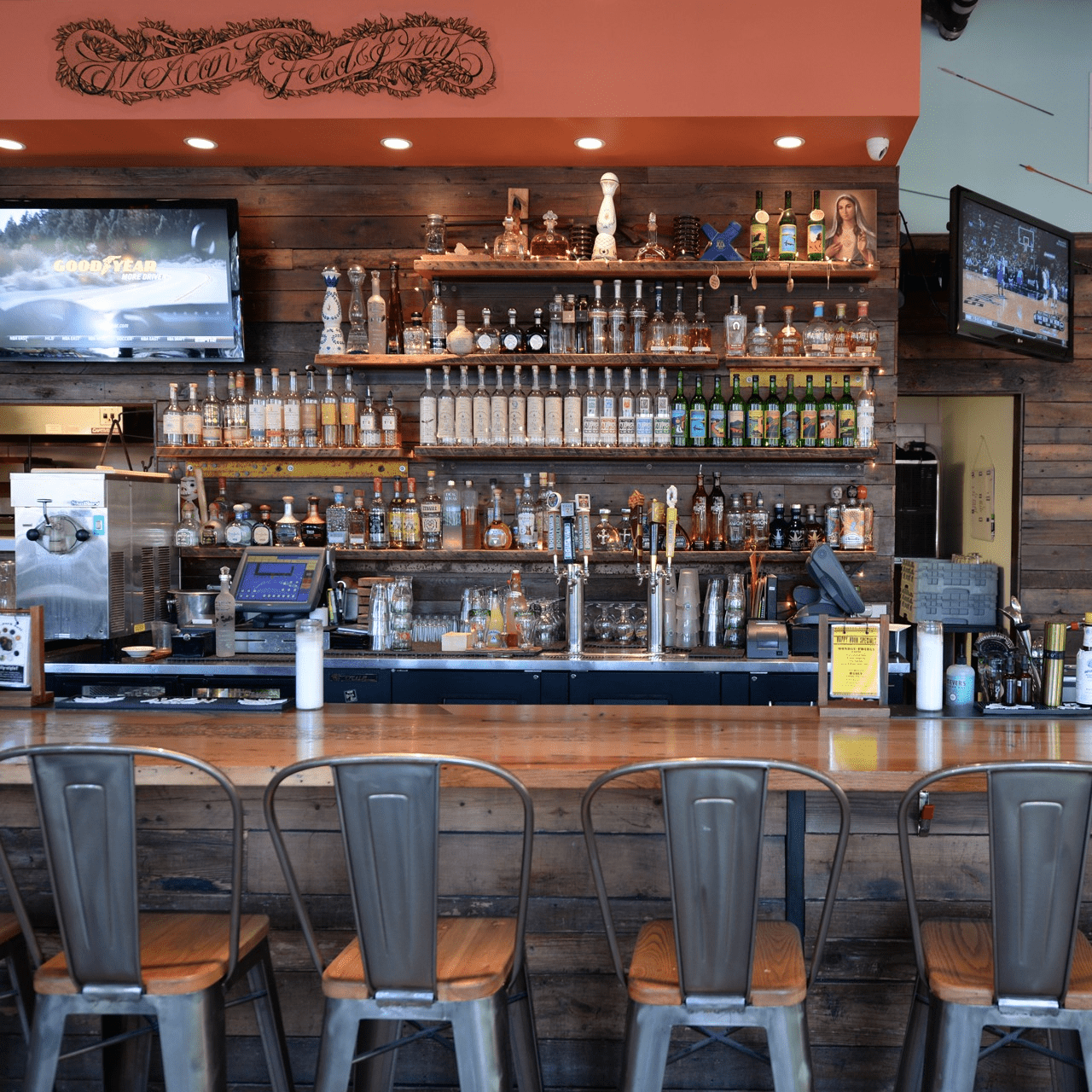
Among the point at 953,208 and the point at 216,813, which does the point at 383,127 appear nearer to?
the point at 953,208

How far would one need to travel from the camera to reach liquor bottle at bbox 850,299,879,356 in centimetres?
436

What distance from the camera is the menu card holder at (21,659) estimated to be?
2.60m

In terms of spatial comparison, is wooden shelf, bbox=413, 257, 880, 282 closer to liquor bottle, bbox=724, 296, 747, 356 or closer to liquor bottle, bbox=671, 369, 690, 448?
liquor bottle, bbox=724, 296, 747, 356

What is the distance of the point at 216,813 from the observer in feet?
7.10

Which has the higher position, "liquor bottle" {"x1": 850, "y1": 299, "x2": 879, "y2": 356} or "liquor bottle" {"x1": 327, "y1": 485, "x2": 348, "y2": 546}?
"liquor bottle" {"x1": 850, "y1": 299, "x2": 879, "y2": 356}

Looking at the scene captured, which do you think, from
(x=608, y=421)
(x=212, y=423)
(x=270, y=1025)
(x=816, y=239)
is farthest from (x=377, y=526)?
(x=270, y=1025)

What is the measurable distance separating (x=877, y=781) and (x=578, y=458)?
2.92 meters

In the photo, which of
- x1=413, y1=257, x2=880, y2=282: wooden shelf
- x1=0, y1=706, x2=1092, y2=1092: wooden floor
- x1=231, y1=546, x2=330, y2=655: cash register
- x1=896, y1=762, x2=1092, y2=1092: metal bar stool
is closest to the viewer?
x1=896, y1=762, x2=1092, y2=1092: metal bar stool

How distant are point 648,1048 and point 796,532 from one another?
3.14 metres

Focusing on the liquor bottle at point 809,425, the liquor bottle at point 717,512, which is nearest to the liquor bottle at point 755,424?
the liquor bottle at point 809,425

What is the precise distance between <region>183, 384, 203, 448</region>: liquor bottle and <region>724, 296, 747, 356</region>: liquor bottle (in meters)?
2.07

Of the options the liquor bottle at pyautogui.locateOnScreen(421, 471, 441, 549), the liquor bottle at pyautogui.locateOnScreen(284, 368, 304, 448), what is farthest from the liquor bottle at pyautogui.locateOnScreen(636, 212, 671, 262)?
the liquor bottle at pyautogui.locateOnScreen(284, 368, 304, 448)

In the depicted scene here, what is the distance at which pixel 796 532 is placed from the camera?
14.8 ft

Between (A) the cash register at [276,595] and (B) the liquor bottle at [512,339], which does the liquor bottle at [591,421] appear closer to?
(B) the liquor bottle at [512,339]
